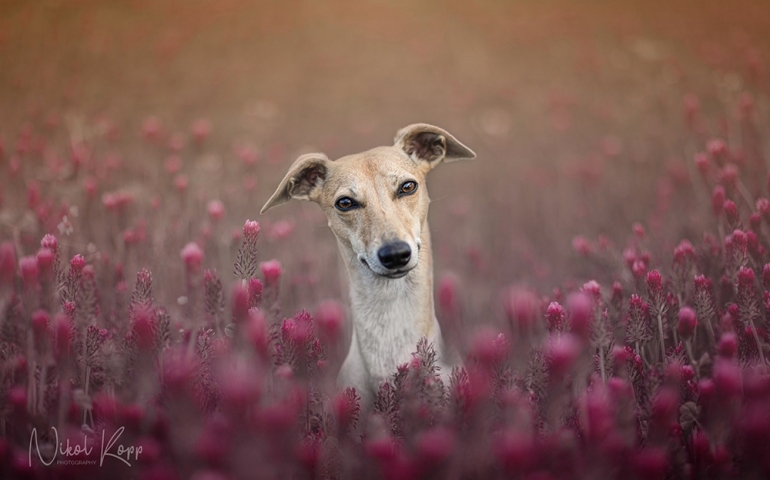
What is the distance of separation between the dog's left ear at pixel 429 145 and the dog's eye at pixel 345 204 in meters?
0.69

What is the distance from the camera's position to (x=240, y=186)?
19.1ft

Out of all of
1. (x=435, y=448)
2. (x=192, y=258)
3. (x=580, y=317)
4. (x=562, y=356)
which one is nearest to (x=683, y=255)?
(x=580, y=317)

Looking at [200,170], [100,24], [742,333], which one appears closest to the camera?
[742,333]

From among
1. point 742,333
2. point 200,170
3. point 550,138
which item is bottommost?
point 742,333

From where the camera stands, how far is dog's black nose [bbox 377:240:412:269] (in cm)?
269

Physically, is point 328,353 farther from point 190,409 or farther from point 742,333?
point 742,333

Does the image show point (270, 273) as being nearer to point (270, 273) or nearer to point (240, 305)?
point (270, 273)

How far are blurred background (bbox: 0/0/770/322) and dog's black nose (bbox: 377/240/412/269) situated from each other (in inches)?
56.6

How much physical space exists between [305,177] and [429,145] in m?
0.97

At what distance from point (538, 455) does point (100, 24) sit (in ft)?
20.8

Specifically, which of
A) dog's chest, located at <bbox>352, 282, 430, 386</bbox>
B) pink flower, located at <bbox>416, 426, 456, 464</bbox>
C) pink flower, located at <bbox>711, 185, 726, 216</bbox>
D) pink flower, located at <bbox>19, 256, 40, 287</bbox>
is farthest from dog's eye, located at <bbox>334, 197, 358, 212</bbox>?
pink flower, located at <bbox>711, 185, 726, 216</bbox>

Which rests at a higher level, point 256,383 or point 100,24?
point 100,24

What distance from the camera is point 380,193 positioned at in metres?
3.08

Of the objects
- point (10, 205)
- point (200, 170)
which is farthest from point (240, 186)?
point (10, 205)
